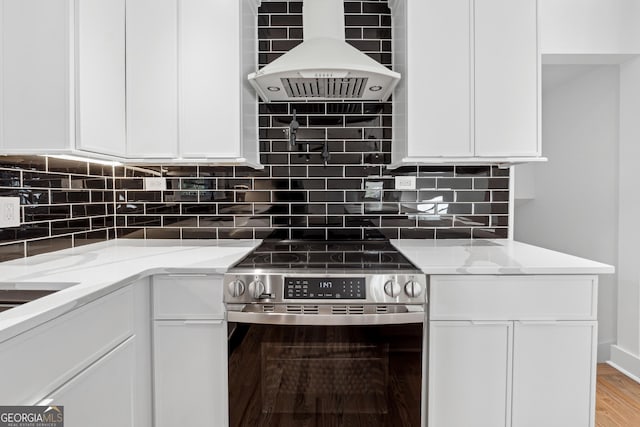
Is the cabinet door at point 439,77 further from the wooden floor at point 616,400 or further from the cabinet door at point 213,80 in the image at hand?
the wooden floor at point 616,400

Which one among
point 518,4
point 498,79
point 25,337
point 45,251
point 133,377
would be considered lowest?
point 133,377

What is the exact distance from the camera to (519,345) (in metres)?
1.53

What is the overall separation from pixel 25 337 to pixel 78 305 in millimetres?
172

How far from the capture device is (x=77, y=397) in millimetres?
1097

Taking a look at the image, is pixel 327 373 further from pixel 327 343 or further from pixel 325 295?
pixel 325 295

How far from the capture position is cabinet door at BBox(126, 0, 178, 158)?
1849 mm

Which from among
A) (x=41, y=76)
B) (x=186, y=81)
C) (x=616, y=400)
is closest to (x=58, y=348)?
(x=41, y=76)

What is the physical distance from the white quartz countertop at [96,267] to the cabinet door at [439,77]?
1.09 m

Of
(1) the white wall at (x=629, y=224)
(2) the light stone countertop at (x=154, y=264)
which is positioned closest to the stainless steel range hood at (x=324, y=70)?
(2) the light stone countertop at (x=154, y=264)

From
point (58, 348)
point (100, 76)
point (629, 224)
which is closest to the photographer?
point (58, 348)

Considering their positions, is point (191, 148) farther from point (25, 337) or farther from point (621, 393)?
point (621, 393)

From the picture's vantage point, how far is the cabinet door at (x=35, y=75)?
1.38 meters

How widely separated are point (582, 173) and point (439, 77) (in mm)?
1943

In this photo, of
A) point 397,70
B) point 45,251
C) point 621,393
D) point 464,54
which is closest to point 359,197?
point 397,70
